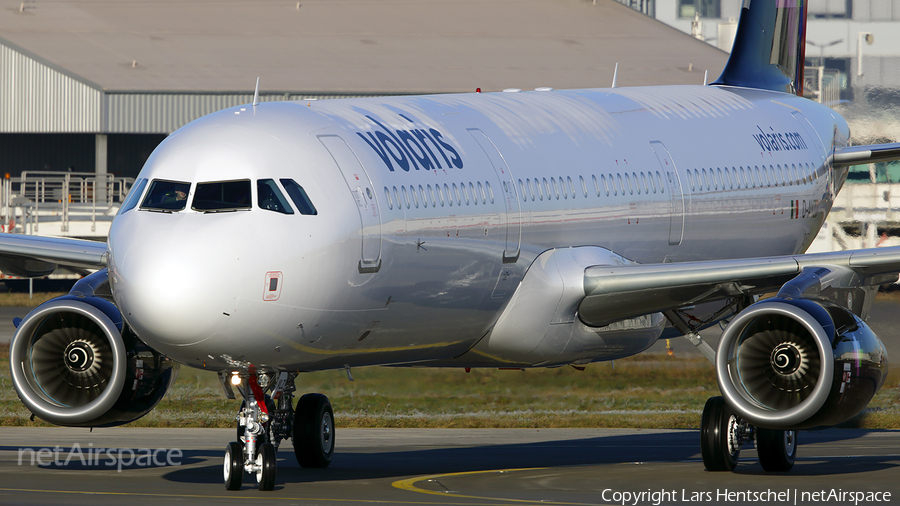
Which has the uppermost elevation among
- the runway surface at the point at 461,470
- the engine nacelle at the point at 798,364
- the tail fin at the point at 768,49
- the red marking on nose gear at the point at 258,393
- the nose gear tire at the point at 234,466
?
the tail fin at the point at 768,49

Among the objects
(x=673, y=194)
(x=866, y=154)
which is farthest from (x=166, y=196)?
(x=866, y=154)

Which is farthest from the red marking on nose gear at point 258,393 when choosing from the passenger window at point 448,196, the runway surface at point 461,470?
the passenger window at point 448,196

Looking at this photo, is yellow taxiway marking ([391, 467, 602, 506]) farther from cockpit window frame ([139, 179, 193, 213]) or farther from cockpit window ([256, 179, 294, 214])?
cockpit window frame ([139, 179, 193, 213])

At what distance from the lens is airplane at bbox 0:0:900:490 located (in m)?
14.3

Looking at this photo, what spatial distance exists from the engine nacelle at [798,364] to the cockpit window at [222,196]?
5.74 m

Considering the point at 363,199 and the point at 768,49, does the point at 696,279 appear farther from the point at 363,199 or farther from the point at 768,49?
the point at 768,49

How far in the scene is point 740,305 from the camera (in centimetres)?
1978

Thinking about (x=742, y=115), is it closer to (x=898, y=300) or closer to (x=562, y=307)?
(x=562, y=307)

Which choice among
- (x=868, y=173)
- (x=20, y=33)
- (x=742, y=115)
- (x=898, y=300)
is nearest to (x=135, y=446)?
(x=742, y=115)

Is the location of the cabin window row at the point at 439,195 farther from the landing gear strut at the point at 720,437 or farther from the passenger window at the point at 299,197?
the landing gear strut at the point at 720,437

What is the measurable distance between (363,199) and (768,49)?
15529mm

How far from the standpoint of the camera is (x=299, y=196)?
1472 cm

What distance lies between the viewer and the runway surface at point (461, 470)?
52.1 feet

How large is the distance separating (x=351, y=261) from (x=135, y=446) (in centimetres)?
917
